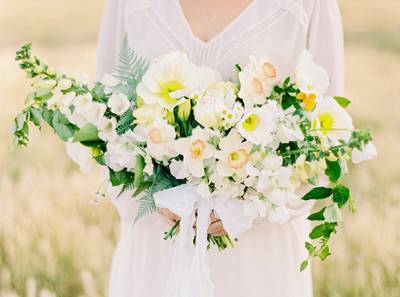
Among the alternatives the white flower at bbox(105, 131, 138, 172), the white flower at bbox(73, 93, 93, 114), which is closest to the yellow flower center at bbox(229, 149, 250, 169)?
the white flower at bbox(105, 131, 138, 172)

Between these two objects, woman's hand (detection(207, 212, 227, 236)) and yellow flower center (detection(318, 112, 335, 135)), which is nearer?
yellow flower center (detection(318, 112, 335, 135))

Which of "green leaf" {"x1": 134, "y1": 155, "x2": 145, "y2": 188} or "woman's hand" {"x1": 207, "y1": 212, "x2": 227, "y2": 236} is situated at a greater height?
"green leaf" {"x1": 134, "y1": 155, "x2": 145, "y2": 188}

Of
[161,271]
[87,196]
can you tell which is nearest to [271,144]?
[161,271]

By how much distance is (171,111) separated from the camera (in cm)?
173

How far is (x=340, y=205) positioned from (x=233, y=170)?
24 centimetres

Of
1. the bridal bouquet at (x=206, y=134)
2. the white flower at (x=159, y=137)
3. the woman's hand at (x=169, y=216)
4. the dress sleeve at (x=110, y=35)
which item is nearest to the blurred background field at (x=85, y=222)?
the dress sleeve at (x=110, y=35)

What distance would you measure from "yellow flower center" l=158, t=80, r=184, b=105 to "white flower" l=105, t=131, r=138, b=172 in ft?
0.36

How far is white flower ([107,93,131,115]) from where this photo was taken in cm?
175

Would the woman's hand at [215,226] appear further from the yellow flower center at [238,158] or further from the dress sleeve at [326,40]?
the dress sleeve at [326,40]

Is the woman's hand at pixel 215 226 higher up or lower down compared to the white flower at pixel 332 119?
lower down

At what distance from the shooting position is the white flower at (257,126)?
1655 mm

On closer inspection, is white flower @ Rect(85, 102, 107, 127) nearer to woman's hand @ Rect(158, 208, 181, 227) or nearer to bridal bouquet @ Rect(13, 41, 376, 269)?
bridal bouquet @ Rect(13, 41, 376, 269)

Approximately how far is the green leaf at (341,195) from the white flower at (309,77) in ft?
0.72

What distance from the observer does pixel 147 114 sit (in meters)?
1.72
